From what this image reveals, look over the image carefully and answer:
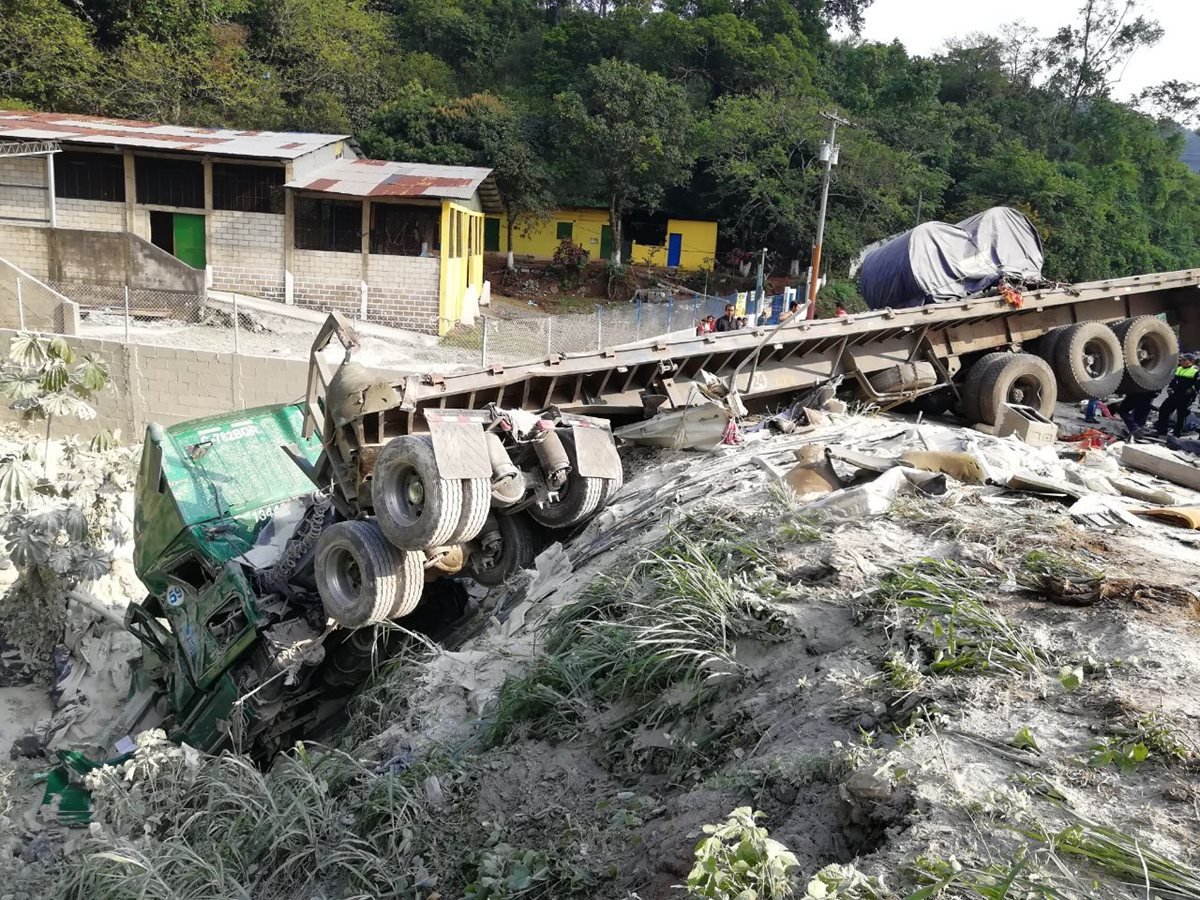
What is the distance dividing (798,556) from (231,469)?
16.1 feet

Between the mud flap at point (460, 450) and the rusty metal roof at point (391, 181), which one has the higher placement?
the rusty metal roof at point (391, 181)

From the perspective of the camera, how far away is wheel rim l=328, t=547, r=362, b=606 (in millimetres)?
6699

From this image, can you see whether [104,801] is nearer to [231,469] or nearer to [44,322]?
[231,469]

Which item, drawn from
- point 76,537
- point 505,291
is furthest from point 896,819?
point 505,291

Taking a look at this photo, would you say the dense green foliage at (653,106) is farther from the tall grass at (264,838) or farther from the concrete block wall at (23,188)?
the tall grass at (264,838)

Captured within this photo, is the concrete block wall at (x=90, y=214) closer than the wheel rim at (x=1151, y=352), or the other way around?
the wheel rim at (x=1151, y=352)

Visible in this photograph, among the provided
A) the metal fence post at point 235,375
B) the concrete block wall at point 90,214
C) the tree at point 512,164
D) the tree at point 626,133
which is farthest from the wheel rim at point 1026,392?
the tree at point 512,164

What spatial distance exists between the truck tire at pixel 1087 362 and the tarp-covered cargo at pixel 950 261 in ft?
2.83

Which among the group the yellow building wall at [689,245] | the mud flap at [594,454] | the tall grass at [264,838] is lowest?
the tall grass at [264,838]

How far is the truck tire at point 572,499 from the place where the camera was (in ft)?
23.1

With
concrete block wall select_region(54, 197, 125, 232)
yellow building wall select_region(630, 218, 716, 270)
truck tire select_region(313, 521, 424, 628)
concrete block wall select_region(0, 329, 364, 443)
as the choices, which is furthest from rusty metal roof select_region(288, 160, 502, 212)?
truck tire select_region(313, 521, 424, 628)

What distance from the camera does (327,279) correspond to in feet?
70.6

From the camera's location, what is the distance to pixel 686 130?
30734 mm

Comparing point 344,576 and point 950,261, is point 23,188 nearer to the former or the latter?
point 344,576
